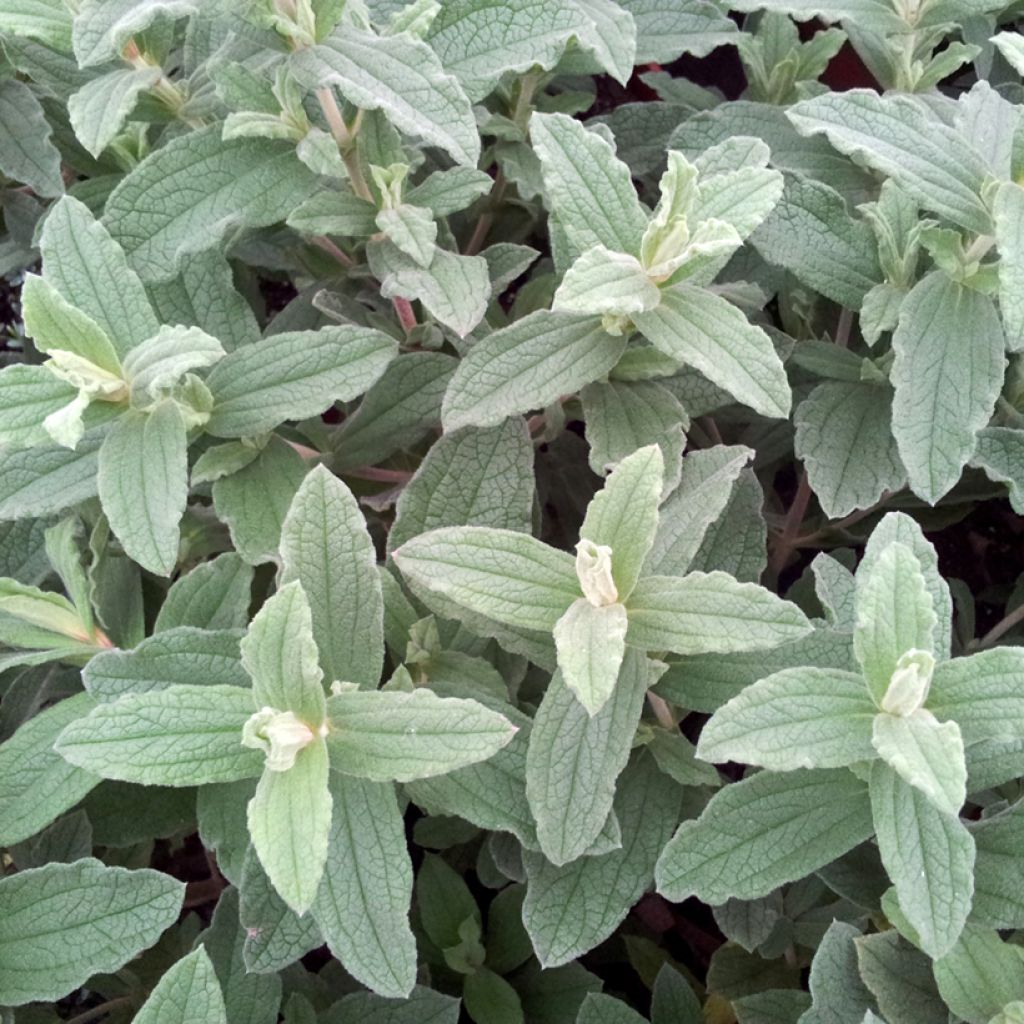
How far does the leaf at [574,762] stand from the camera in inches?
44.8

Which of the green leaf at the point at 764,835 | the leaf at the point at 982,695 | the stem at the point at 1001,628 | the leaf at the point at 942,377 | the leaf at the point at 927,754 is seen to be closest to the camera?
the leaf at the point at 927,754

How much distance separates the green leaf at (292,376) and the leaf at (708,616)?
45cm

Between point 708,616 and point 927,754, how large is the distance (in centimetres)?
24

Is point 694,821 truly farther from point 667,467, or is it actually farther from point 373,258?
point 373,258

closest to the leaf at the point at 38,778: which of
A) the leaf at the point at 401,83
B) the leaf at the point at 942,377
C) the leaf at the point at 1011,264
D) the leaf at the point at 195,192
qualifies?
the leaf at the point at 195,192

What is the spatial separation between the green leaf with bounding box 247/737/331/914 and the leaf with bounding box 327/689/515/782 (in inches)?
1.6

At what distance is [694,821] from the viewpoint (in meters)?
1.18

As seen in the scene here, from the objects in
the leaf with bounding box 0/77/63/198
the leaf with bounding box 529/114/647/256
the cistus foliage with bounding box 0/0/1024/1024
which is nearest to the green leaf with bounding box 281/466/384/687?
the cistus foliage with bounding box 0/0/1024/1024

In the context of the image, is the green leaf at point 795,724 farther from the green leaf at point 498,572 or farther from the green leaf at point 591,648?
the green leaf at point 498,572

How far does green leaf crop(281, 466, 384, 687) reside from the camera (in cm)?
118

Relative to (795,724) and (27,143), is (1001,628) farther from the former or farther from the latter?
(27,143)

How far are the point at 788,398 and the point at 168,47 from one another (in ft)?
3.17

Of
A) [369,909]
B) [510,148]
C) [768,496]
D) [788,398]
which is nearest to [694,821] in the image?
[369,909]

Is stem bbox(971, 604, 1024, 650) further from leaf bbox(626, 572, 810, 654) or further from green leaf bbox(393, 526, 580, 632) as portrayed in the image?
green leaf bbox(393, 526, 580, 632)
